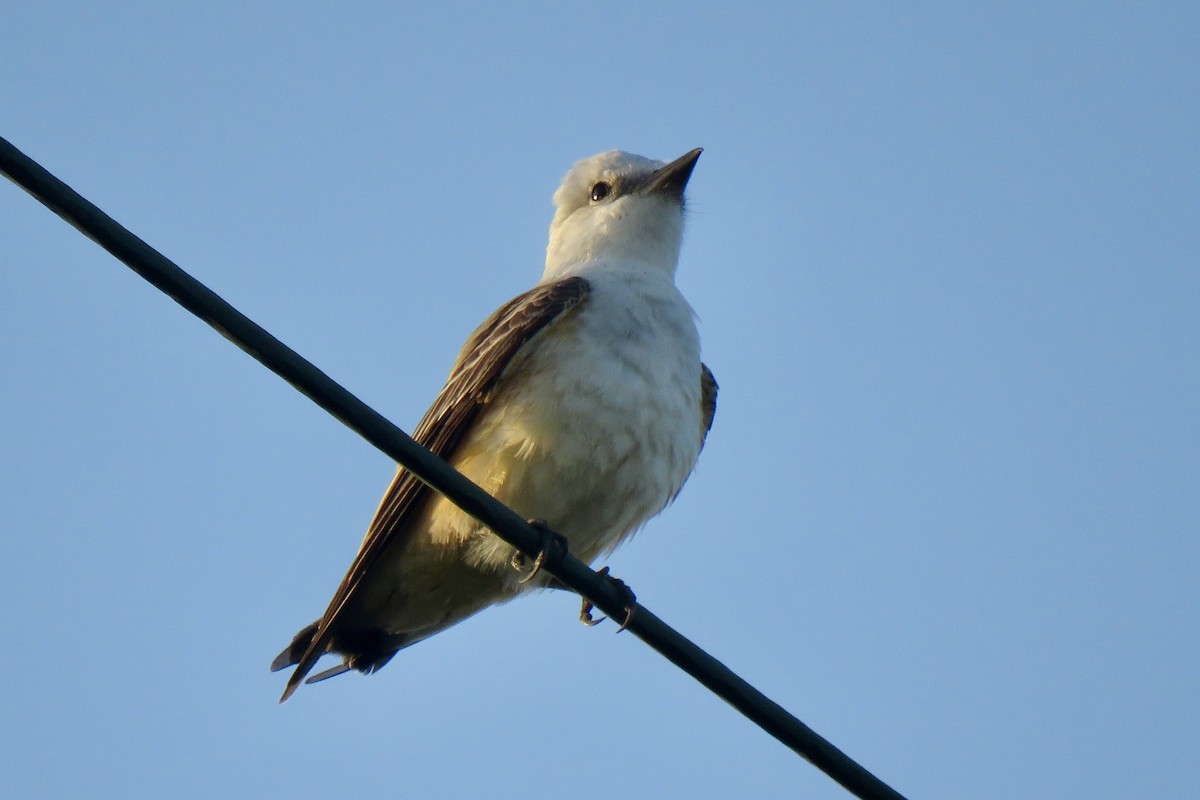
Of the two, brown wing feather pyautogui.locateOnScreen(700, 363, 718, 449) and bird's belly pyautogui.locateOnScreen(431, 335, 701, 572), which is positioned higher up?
brown wing feather pyautogui.locateOnScreen(700, 363, 718, 449)

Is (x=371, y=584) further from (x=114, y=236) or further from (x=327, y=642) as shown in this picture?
(x=114, y=236)

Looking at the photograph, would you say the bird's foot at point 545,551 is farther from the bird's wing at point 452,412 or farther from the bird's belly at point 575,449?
the bird's wing at point 452,412

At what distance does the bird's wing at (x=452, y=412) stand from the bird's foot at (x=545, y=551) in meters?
0.52

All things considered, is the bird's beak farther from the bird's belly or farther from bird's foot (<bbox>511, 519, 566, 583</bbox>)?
bird's foot (<bbox>511, 519, 566, 583</bbox>)

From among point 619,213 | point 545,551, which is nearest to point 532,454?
point 545,551

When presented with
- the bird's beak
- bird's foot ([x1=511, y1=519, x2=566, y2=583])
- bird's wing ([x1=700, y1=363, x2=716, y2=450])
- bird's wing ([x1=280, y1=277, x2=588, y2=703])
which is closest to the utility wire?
bird's foot ([x1=511, y1=519, x2=566, y2=583])

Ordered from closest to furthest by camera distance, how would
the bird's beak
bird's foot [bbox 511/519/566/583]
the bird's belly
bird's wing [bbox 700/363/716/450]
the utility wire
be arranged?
the utility wire
bird's foot [bbox 511/519/566/583]
the bird's belly
bird's wing [bbox 700/363/716/450]
the bird's beak

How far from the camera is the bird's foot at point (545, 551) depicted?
4.05 meters

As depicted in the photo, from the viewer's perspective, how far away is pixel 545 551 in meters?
4.07

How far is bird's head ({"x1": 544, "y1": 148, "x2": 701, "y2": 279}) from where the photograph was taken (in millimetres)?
7480

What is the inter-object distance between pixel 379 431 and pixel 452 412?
2639 mm

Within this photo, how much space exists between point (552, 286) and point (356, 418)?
3.11 metres

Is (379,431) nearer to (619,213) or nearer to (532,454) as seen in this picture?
(532,454)

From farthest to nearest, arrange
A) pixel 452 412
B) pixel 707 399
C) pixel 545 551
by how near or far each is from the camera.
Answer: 1. pixel 707 399
2. pixel 452 412
3. pixel 545 551
